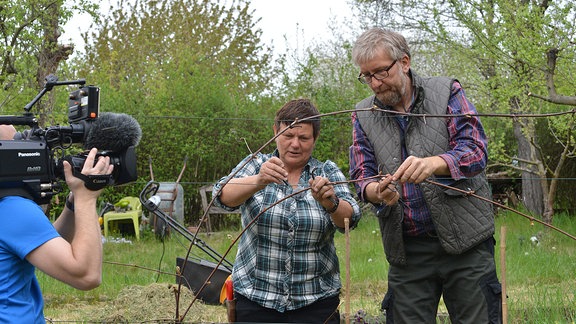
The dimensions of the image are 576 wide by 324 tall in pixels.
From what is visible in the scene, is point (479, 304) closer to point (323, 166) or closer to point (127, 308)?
point (323, 166)

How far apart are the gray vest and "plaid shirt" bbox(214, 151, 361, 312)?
0.24m

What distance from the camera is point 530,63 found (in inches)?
269

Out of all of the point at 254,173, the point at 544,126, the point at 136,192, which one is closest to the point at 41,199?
the point at 254,173

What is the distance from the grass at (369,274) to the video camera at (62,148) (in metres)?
1.31

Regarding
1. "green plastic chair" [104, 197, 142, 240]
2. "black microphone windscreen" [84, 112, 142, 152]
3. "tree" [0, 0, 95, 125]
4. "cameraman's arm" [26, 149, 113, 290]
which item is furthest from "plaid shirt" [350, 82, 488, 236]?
"green plastic chair" [104, 197, 142, 240]

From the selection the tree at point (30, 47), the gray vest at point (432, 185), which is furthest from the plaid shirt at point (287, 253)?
the tree at point (30, 47)

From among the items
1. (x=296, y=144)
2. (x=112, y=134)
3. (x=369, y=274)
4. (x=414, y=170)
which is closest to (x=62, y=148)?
(x=112, y=134)

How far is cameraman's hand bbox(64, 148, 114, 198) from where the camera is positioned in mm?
2289

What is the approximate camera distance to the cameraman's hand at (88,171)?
2289mm

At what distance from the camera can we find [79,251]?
2174mm

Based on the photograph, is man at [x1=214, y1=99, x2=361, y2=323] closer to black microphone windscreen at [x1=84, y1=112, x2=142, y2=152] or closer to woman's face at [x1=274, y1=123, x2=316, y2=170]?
woman's face at [x1=274, y1=123, x2=316, y2=170]

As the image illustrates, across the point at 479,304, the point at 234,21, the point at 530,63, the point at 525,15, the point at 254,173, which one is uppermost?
the point at 234,21

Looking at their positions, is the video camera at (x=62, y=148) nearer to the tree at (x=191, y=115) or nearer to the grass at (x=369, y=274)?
the grass at (x=369, y=274)

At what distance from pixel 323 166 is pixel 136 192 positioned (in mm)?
6830
